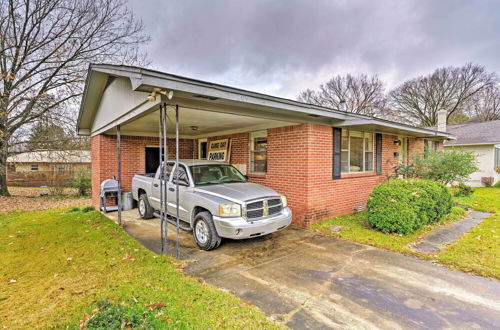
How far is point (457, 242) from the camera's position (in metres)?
5.04

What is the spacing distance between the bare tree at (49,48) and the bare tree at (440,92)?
28940 millimetres

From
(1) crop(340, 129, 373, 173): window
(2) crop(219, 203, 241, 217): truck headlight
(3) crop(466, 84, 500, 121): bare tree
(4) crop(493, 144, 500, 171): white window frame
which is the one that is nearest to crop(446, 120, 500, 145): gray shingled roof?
(4) crop(493, 144, 500, 171): white window frame

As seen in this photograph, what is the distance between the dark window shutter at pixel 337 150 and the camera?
6.87 metres

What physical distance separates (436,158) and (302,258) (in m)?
6.29

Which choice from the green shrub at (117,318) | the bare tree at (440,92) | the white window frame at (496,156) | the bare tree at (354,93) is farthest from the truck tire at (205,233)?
the bare tree at (440,92)

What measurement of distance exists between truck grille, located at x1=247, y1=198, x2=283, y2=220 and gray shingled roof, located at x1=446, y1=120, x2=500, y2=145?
1674cm

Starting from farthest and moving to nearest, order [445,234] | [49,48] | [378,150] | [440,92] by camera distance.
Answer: [440,92], [49,48], [378,150], [445,234]

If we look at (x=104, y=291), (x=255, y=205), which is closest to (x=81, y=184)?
(x=104, y=291)

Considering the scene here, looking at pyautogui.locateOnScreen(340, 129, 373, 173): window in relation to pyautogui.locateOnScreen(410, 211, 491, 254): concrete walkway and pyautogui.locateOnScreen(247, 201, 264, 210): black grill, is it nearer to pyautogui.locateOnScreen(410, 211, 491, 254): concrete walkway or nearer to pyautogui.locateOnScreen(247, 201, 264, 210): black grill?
pyautogui.locateOnScreen(410, 211, 491, 254): concrete walkway

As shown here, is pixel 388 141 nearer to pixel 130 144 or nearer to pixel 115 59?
pixel 130 144

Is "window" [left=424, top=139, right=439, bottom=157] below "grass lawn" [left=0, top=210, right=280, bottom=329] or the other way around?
the other way around

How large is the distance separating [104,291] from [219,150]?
6139mm

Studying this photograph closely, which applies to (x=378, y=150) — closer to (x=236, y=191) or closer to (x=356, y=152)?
(x=356, y=152)

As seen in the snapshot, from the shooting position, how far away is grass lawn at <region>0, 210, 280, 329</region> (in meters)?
2.56
